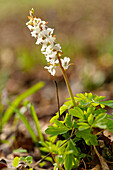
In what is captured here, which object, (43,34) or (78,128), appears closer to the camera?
(78,128)

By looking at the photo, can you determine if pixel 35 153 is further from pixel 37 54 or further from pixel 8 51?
pixel 8 51

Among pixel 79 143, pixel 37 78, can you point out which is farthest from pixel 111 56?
pixel 79 143

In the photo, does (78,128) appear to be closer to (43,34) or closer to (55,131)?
(55,131)

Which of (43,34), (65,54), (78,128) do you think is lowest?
(78,128)

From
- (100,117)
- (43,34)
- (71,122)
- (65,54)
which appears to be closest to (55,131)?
(71,122)

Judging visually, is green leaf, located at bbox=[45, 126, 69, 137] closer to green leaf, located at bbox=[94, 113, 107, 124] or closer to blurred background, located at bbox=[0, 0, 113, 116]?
green leaf, located at bbox=[94, 113, 107, 124]

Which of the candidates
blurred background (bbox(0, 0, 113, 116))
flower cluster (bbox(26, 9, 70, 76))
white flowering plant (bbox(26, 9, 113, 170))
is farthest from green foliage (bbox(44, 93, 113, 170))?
blurred background (bbox(0, 0, 113, 116))

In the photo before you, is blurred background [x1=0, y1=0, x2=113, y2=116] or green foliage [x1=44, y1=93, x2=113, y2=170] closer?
green foliage [x1=44, y1=93, x2=113, y2=170]

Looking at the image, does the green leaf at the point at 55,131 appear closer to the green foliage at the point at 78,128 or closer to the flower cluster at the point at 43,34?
the green foliage at the point at 78,128

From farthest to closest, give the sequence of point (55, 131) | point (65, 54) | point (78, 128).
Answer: point (65, 54) → point (55, 131) → point (78, 128)
